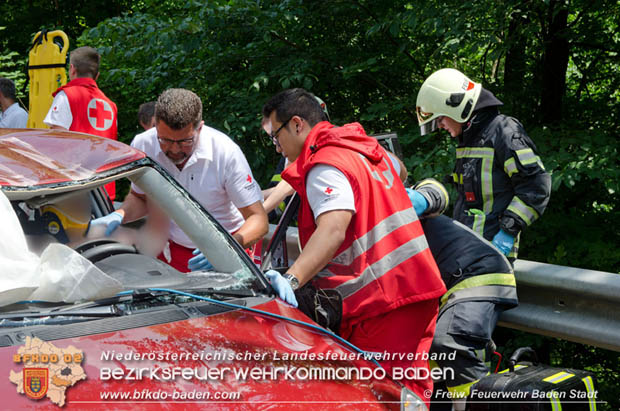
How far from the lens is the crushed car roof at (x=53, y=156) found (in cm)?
248

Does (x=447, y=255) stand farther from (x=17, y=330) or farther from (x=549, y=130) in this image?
(x=549, y=130)

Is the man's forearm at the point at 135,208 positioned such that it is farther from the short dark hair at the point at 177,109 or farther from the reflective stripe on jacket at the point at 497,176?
the reflective stripe on jacket at the point at 497,176

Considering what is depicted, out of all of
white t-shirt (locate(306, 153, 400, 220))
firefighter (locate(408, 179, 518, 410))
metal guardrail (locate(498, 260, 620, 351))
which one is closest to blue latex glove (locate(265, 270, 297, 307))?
white t-shirt (locate(306, 153, 400, 220))

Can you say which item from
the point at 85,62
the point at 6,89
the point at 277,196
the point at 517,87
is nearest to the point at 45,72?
the point at 6,89

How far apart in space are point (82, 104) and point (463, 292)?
3.92 meters

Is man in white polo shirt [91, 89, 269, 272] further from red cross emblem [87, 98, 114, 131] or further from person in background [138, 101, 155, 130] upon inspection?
person in background [138, 101, 155, 130]

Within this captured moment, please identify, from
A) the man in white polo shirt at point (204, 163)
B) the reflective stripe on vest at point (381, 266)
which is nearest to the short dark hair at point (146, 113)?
the man in white polo shirt at point (204, 163)

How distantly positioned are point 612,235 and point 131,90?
581cm

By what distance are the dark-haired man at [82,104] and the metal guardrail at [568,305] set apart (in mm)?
3828

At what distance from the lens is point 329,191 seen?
288 cm

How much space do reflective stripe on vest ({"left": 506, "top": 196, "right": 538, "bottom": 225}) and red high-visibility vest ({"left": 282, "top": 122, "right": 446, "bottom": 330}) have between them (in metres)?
1.24

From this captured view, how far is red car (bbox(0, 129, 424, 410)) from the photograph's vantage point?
1840 millimetres

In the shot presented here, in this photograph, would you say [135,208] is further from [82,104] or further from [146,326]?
Answer: [82,104]

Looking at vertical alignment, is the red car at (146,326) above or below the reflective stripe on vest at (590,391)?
above
